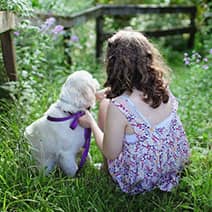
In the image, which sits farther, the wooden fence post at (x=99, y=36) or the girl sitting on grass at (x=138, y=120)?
the wooden fence post at (x=99, y=36)

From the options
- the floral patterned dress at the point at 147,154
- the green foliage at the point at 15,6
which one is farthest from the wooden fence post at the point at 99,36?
the floral patterned dress at the point at 147,154

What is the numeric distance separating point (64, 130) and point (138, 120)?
583mm

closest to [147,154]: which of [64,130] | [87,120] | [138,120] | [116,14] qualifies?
[138,120]

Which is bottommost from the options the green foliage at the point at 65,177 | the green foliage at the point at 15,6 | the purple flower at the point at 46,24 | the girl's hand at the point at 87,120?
the green foliage at the point at 65,177

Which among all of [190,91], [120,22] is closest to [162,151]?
[190,91]

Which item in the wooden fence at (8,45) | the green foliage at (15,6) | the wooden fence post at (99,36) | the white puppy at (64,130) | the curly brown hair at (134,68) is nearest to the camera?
the curly brown hair at (134,68)

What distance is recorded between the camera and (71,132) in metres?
2.88

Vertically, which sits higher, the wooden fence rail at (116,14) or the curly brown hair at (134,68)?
the curly brown hair at (134,68)

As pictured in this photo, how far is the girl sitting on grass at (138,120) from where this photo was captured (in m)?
2.53

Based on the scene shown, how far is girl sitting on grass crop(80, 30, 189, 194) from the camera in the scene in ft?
8.29

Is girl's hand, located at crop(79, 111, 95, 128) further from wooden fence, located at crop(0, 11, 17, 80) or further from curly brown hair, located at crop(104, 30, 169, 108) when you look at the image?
wooden fence, located at crop(0, 11, 17, 80)

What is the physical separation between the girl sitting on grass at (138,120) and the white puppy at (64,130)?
0.19 meters

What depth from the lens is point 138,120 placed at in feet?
8.41

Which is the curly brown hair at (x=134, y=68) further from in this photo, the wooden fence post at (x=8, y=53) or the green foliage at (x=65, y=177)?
the wooden fence post at (x=8, y=53)
